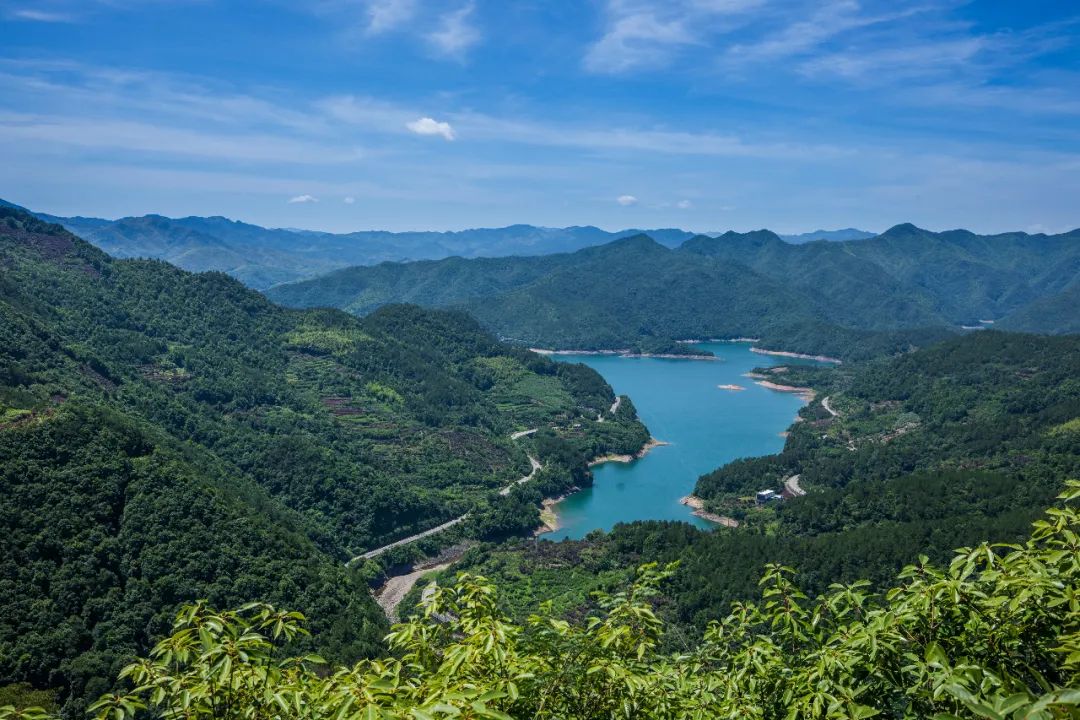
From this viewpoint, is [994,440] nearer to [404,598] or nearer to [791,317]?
[404,598]

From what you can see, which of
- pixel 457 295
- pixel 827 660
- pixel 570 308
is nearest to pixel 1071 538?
pixel 827 660

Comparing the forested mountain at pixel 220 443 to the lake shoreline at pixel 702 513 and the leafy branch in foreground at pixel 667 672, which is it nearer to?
the lake shoreline at pixel 702 513

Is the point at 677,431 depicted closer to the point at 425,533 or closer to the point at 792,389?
the point at 792,389

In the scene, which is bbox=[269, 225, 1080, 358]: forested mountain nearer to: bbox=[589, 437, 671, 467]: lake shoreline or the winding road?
bbox=[589, 437, 671, 467]: lake shoreline

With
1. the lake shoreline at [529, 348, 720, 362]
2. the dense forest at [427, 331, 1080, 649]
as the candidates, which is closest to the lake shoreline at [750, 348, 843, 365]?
the lake shoreline at [529, 348, 720, 362]

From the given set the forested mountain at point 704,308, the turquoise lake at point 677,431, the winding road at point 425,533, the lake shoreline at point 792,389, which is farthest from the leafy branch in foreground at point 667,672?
the forested mountain at point 704,308
